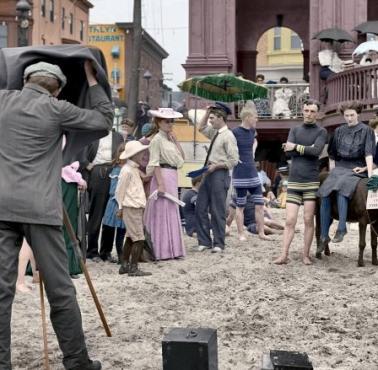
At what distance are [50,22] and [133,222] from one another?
1898 inches

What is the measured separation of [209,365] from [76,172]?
14.0 ft

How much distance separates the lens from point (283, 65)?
57312mm

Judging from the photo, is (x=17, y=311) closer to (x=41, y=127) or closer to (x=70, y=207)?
(x=70, y=207)

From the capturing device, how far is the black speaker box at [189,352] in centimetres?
423

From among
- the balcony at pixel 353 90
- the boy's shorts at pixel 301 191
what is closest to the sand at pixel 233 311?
the boy's shorts at pixel 301 191

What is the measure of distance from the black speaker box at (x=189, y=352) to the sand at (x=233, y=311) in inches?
24.6

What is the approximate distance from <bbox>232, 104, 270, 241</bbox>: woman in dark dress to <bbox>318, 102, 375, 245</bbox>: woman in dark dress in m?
1.96

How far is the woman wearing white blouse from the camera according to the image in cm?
938

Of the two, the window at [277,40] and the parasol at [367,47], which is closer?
the parasol at [367,47]

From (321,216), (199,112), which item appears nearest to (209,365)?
(321,216)

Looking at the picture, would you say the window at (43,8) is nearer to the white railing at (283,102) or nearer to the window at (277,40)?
the window at (277,40)

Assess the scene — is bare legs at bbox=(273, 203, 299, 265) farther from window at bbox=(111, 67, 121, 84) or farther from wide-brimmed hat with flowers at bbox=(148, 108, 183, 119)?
window at bbox=(111, 67, 121, 84)

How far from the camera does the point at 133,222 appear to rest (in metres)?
8.29

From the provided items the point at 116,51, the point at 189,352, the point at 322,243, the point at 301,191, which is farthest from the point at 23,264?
the point at 116,51
